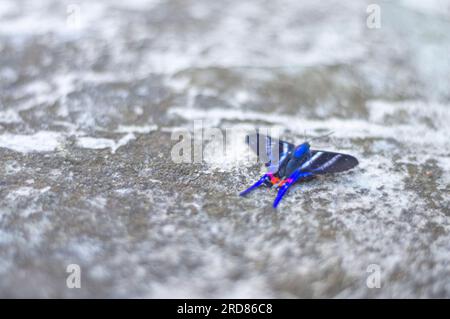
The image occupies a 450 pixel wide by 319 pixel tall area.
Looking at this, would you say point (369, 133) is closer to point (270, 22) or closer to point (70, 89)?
point (270, 22)

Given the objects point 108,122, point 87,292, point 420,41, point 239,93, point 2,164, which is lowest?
point 87,292

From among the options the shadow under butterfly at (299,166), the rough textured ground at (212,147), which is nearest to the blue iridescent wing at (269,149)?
the shadow under butterfly at (299,166)

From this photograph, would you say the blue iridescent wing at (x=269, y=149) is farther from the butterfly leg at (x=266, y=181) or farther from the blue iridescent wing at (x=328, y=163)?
the blue iridescent wing at (x=328, y=163)

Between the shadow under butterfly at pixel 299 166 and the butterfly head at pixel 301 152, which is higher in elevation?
the butterfly head at pixel 301 152

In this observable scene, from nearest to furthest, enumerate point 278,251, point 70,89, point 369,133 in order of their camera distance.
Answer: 1. point 278,251
2. point 369,133
3. point 70,89

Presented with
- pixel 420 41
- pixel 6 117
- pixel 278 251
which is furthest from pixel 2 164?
pixel 420 41

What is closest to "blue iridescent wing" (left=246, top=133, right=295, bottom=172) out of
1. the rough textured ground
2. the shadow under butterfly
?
the shadow under butterfly

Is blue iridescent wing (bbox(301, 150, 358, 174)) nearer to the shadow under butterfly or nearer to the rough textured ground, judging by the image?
the shadow under butterfly

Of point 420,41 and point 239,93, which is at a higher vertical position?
point 420,41
